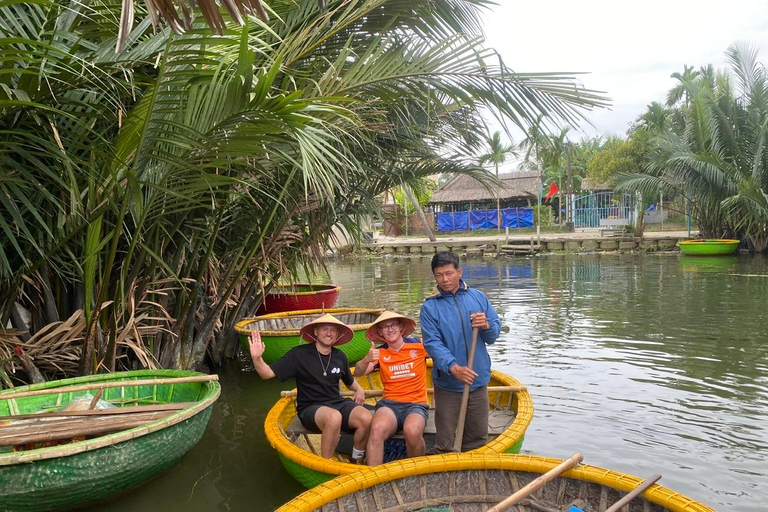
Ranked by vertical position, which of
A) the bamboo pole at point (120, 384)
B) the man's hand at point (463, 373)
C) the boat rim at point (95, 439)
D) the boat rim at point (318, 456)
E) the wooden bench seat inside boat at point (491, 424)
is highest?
the man's hand at point (463, 373)

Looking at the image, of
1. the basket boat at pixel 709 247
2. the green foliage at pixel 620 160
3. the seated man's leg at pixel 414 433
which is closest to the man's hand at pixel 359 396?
the seated man's leg at pixel 414 433

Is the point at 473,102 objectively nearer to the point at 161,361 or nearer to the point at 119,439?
the point at 119,439

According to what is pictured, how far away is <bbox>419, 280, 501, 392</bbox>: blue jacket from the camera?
377 centimetres

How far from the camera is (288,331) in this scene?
6664 mm

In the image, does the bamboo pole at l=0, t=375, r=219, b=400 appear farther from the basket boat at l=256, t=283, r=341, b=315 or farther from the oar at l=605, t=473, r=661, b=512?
the basket boat at l=256, t=283, r=341, b=315

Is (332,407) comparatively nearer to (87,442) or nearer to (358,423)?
(358,423)

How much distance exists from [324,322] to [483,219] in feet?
101

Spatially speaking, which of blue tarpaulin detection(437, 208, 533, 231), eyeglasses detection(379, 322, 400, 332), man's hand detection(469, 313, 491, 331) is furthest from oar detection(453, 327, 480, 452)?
blue tarpaulin detection(437, 208, 533, 231)

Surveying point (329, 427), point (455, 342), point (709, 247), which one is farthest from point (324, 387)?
point (709, 247)

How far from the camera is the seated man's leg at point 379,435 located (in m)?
3.73

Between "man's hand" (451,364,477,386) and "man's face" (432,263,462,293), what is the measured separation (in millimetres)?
519

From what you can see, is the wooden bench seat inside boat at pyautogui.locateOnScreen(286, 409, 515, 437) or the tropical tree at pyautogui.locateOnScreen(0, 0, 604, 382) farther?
the wooden bench seat inside boat at pyautogui.locateOnScreen(286, 409, 515, 437)

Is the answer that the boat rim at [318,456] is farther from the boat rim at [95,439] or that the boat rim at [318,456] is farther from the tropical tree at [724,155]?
the tropical tree at [724,155]

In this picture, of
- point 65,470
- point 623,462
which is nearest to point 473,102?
point 623,462
